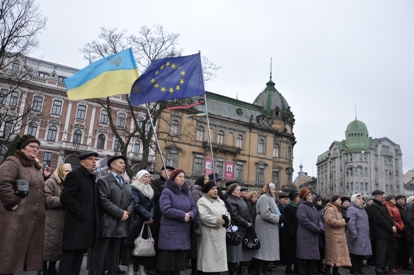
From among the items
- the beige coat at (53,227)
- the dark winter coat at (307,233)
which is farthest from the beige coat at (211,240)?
the beige coat at (53,227)

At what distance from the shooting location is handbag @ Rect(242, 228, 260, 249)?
6.39 meters

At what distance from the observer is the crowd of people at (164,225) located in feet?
13.2

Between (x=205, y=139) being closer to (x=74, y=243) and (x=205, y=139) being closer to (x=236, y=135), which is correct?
(x=236, y=135)

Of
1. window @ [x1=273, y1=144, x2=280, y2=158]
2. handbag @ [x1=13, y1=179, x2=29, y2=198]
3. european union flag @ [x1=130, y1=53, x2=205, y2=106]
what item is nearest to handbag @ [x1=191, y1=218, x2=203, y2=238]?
handbag @ [x1=13, y1=179, x2=29, y2=198]

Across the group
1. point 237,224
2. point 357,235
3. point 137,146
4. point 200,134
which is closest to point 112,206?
point 237,224

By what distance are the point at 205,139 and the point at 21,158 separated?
35.3m

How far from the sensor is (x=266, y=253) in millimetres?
6699

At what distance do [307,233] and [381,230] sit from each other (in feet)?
8.23

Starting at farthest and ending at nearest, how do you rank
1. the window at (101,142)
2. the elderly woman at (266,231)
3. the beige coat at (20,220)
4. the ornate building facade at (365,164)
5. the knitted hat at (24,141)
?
1. the ornate building facade at (365,164)
2. the window at (101,142)
3. the elderly woman at (266,231)
4. the knitted hat at (24,141)
5. the beige coat at (20,220)

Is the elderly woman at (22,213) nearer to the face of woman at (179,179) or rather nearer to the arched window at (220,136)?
the face of woman at (179,179)

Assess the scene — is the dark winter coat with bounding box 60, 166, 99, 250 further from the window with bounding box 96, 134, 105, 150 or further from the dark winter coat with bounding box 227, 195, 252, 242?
the window with bounding box 96, 134, 105, 150

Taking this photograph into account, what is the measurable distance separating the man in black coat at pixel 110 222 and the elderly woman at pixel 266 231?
3.21m

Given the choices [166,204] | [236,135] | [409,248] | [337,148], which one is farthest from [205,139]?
[337,148]

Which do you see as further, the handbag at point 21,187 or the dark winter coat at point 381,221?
the dark winter coat at point 381,221
